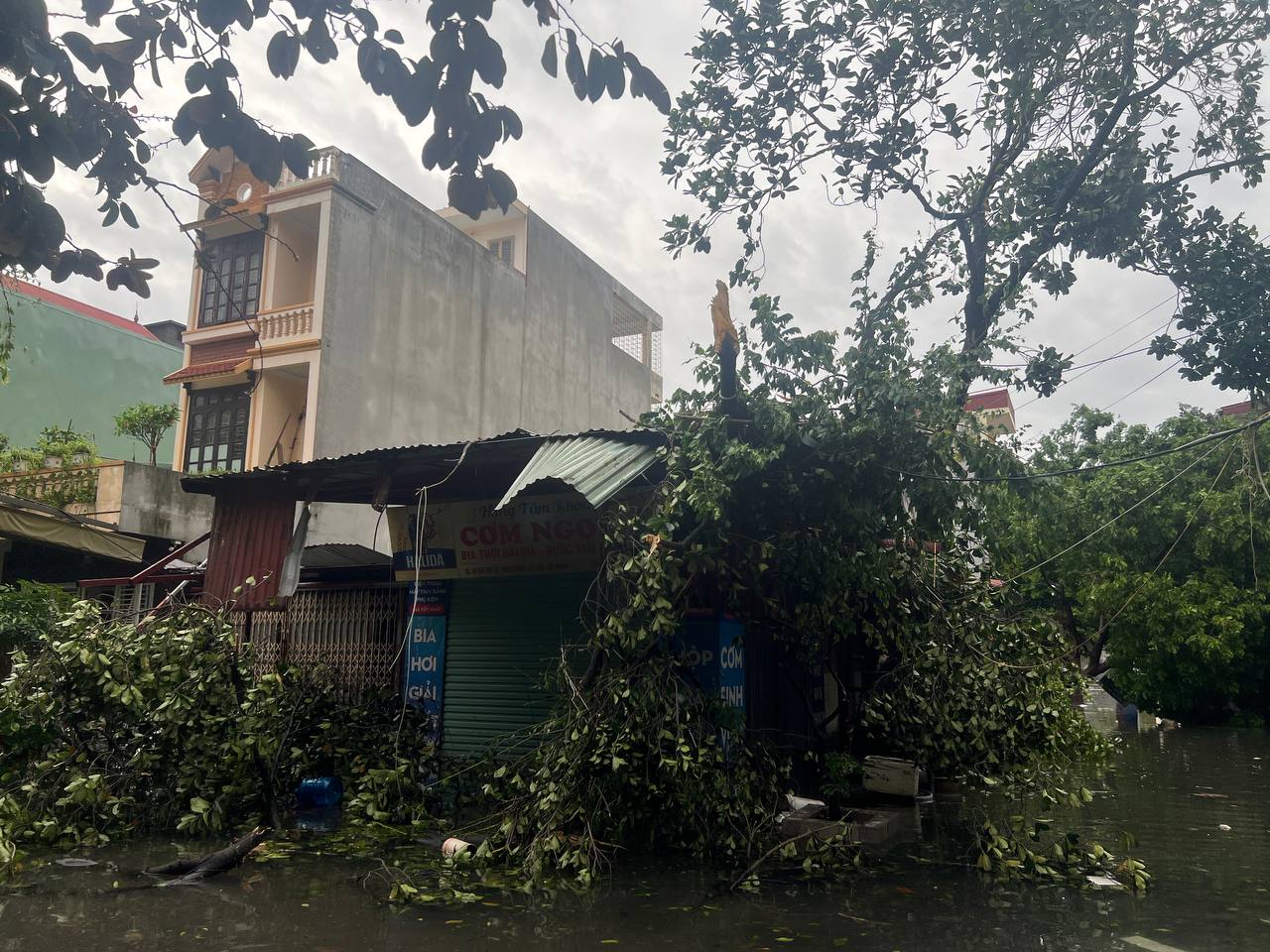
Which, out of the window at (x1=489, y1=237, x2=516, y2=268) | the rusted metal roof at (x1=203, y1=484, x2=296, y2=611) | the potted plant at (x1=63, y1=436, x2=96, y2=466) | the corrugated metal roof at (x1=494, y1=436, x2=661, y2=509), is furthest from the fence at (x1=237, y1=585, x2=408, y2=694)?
the window at (x1=489, y1=237, x2=516, y2=268)

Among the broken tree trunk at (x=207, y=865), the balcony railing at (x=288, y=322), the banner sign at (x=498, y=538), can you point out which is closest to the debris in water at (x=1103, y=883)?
the banner sign at (x=498, y=538)

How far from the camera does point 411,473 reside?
30.7ft

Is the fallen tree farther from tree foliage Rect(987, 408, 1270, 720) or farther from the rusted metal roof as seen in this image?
tree foliage Rect(987, 408, 1270, 720)

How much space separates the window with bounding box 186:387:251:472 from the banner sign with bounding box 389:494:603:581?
8677mm

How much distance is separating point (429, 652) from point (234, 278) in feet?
39.4

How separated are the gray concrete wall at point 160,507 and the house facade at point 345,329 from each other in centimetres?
125

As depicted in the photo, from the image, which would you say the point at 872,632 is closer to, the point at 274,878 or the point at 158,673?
the point at 274,878

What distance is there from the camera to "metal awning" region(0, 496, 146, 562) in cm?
1268

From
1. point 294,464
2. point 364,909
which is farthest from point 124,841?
point 294,464

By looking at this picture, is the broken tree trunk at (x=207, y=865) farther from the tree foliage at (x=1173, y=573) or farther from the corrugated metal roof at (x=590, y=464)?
the tree foliage at (x=1173, y=573)

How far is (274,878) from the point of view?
6.29 m

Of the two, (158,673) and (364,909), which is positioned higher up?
(158,673)

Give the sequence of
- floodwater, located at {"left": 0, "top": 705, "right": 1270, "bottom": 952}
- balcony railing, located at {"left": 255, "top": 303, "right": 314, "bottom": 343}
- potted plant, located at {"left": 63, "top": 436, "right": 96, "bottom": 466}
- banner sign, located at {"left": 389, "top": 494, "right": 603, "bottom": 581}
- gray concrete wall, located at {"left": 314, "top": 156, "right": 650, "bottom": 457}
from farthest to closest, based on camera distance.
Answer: gray concrete wall, located at {"left": 314, "top": 156, "right": 650, "bottom": 457} < balcony railing, located at {"left": 255, "top": 303, "right": 314, "bottom": 343} < potted plant, located at {"left": 63, "top": 436, "right": 96, "bottom": 466} < banner sign, located at {"left": 389, "top": 494, "right": 603, "bottom": 581} < floodwater, located at {"left": 0, "top": 705, "right": 1270, "bottom": 952}

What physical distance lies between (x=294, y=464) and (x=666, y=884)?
543 cm
